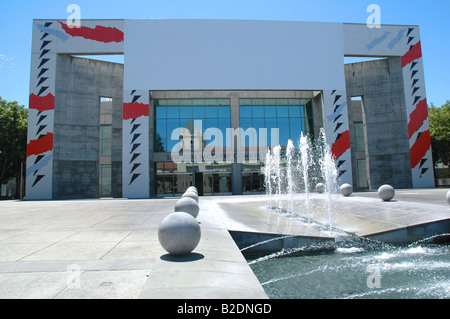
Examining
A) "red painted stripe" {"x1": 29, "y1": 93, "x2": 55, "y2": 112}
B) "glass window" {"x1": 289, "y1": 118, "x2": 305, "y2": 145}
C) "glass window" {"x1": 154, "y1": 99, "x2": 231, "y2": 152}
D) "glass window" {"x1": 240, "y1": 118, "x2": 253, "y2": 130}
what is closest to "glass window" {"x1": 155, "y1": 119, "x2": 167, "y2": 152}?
"glass window" {"x1": 154, "y1": 99, "x2": 231, "y2": 152}

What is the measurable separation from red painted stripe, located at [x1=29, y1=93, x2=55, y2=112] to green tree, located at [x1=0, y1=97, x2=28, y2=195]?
6.21 meters

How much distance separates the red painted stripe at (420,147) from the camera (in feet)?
100

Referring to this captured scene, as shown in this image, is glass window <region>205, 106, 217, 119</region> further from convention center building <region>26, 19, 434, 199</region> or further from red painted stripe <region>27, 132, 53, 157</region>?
red painted stripe <region>27, 132, 53, 157</region>

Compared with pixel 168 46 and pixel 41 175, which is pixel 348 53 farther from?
pixel 41 175

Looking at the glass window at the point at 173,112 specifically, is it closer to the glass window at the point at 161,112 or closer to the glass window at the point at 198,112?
the glass window at the point at 161,112

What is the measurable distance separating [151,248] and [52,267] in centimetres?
184

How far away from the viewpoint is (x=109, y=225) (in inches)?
387

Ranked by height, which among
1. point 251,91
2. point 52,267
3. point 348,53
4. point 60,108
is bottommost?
point 52,267

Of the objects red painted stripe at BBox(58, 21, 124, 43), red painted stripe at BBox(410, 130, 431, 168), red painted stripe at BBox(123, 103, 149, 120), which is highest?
red painted stripe at BBox(58, 21, 124, 43)

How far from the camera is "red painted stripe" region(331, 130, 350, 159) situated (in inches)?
1185

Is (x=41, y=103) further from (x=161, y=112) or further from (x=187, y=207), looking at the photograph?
(x=187, y=207)

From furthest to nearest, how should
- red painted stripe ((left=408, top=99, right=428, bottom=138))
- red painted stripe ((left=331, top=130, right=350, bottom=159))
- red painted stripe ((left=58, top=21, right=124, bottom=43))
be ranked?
red painted stripe ((left=408, top=99, right=428, bottom=138)) < red painted stripe ((left=331, top=130, right=350, bottom=159)) < red painted stripe ((left=58, top=21, right=124, bottom=43))

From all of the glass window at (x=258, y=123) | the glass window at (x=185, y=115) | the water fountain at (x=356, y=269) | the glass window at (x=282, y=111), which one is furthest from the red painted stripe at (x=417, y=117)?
the water fountain at (x=356, y=269)
